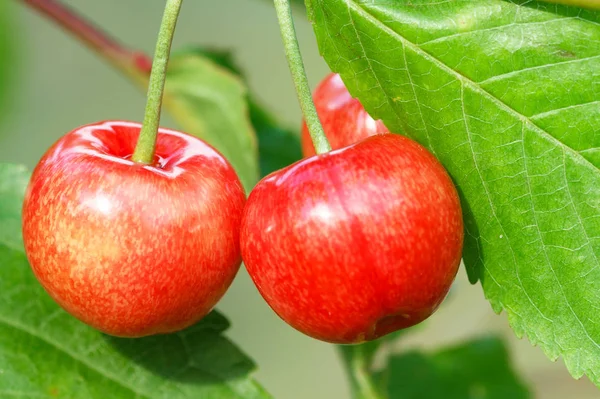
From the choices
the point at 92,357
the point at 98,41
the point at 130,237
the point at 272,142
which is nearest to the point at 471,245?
the point at 130,237

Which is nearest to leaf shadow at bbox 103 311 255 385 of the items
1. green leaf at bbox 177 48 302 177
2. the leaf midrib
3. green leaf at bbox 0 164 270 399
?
green leaf at bbox 0 164 270 399

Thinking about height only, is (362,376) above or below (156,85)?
below

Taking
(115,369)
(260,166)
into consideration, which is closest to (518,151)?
(115,369)

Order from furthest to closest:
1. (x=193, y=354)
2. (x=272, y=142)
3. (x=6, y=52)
Result: (x=6, y=52)
(x=272, y=142)
(x=193, y=354)

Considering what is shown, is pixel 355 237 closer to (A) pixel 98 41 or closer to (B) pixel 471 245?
(B) pixel 471 245

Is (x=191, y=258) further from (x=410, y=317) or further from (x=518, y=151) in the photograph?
(x=518, y=151)

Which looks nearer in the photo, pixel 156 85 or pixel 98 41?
pixel 156 85
